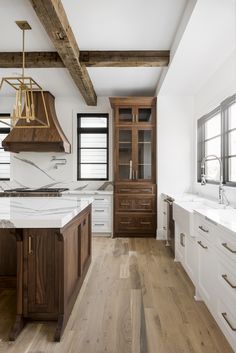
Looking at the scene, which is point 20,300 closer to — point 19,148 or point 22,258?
point 22,258

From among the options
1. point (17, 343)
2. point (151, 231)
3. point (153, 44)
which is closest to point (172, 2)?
point (153, 44)

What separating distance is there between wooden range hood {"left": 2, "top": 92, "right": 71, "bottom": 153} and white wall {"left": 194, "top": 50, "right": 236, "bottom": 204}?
8.08 feet

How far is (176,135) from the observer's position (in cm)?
483

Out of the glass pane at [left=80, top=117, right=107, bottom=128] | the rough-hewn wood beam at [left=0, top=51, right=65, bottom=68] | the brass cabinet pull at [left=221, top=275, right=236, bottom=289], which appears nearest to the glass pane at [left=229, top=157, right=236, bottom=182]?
the brass cabinet pull at [left=221, top=275, right=236, bottom=289]

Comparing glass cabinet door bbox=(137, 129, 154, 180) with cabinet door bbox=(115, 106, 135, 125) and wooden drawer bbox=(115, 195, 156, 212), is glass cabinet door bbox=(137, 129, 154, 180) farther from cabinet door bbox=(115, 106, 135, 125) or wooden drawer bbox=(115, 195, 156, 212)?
wooden drawer bbox=(115, 195, 156, 212)

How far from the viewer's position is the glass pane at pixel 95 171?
17.8 ft

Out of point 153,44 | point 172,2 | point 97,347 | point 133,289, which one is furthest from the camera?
point 153,44

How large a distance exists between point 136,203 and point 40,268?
118 inches

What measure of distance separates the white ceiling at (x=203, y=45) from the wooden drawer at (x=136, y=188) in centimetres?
172

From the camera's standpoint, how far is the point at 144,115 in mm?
4859

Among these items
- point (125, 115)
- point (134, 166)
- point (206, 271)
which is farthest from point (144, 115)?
point (206, 271)

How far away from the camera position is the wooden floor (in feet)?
5.83

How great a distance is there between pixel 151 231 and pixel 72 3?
361 cm

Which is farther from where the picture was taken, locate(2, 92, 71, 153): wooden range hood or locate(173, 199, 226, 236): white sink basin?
locate(2, 92, 71, 153): wooden range hood
